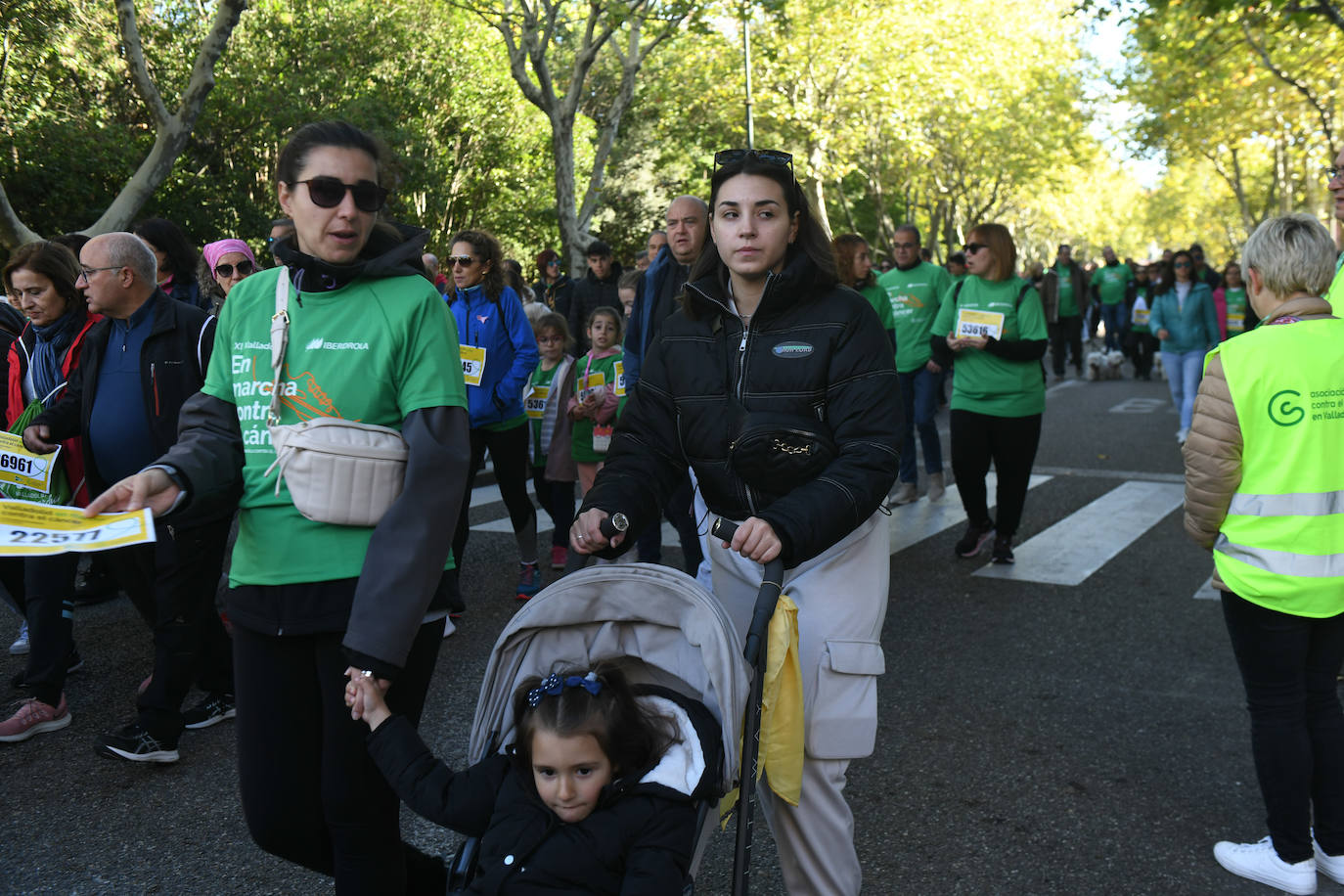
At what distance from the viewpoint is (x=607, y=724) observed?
8.10ft

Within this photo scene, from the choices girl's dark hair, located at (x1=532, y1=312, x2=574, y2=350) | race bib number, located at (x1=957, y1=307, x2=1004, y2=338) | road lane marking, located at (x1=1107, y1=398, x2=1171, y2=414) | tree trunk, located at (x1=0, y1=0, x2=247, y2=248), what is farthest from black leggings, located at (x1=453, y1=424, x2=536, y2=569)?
road lane marking, located at (x1=1107, y1=398, x2=1171, y2=414)

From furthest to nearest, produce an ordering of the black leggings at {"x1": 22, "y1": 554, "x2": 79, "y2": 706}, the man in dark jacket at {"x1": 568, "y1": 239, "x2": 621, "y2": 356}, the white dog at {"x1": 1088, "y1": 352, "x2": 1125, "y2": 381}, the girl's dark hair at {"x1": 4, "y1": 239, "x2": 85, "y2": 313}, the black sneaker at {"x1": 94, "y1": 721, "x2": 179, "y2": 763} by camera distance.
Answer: the white dog at {"x1": 1088, "y1": 352, "x2": 1125, "y2": 381}
the man in dark jacket at {"x1": 568, "y1": 239, "x2": 621, "y2": 356}
the girl's dark hair at {"x1": 4, "y1": 239, "x2": 85, "y2": 313}
the black leggings at {"x1": 22, "y1": 554, "x2": 79, "y2": 706}
the black sneaker at {"x1": 94, "y1": 721, "x2": 179, "y2": 763}

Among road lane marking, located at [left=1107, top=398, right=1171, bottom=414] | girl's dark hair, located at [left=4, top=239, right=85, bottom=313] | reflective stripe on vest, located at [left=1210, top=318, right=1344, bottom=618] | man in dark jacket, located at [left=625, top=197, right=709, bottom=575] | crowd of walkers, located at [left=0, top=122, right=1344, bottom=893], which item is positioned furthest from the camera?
road lane marking, located at [left=1107, top=398, right=1171, bottom=414]

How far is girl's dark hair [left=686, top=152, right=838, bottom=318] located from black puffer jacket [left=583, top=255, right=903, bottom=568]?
36 mm

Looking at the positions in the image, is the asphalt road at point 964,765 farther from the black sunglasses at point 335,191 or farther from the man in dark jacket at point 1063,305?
the man in dark jacket at point 1063,305

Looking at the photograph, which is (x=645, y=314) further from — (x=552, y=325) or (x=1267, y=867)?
(x=1267, y=867)

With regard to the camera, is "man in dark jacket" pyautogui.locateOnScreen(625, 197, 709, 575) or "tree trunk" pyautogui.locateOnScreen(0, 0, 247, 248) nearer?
"man in dark jacket" pyautogui.locateOnScreen(625, 197, 709, 575)

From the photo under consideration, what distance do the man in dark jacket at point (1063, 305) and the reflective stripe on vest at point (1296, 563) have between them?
17419 millimetres

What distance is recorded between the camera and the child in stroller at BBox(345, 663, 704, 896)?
7.69 ft

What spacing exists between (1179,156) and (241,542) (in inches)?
1505

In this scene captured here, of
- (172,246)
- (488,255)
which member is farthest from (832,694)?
(172,246)

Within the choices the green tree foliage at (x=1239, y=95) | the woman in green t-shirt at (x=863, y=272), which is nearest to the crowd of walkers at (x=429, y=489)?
the woman in green t-shirt at (x=863, y=272)

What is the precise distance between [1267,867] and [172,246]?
218 inches

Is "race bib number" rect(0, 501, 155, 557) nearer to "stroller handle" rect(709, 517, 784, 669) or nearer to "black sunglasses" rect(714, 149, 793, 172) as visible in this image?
"stroller handle" rect(709, 517, 784, 669)
